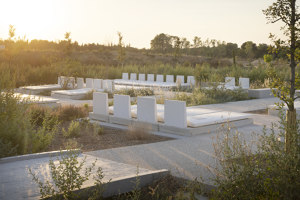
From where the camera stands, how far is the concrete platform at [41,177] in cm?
390

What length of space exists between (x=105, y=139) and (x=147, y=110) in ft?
4.21

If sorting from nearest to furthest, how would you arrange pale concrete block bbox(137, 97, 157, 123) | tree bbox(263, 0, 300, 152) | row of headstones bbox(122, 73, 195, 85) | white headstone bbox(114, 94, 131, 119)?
tree bbox(263, 0, 300, 152)
pale concrete block bbox(137, 97, 157, 123)
white headstone bbox(114, 94, 131, 119)
row of headstones bbox(122, 73, 195, 85)

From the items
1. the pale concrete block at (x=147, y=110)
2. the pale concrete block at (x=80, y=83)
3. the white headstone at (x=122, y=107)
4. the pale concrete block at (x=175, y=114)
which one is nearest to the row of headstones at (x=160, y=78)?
the pale concrete block at (x=80, y=83)

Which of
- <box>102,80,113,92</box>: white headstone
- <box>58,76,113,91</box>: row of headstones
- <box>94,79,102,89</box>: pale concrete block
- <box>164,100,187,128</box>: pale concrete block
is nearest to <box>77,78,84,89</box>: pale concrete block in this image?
<box>58,76,113,91</box>: row of headstones

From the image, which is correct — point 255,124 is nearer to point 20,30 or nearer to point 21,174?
point 21,174

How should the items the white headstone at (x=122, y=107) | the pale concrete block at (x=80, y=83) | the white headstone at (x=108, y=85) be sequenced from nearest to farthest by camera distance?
the white headstone at (x=122, y=107), the white headstone at (x=108, y=85), the pale concrete block at (x=80, y=83)

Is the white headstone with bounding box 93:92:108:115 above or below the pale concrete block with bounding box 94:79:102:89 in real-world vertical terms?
below

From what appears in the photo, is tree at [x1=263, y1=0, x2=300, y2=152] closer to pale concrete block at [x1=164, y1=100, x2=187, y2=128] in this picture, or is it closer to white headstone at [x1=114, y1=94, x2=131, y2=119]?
pale concrete block at [x1=164, y1=100, x2=187, y2=128]

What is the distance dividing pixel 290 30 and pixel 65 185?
324cm

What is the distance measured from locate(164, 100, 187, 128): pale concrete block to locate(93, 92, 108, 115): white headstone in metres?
1.80

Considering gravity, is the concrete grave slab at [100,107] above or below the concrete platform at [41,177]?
above

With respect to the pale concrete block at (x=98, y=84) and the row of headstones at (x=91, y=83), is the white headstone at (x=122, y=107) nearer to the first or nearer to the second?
the row of headstones at (x=91, y=83)

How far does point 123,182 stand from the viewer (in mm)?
4191

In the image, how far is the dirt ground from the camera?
6734 millimetres
